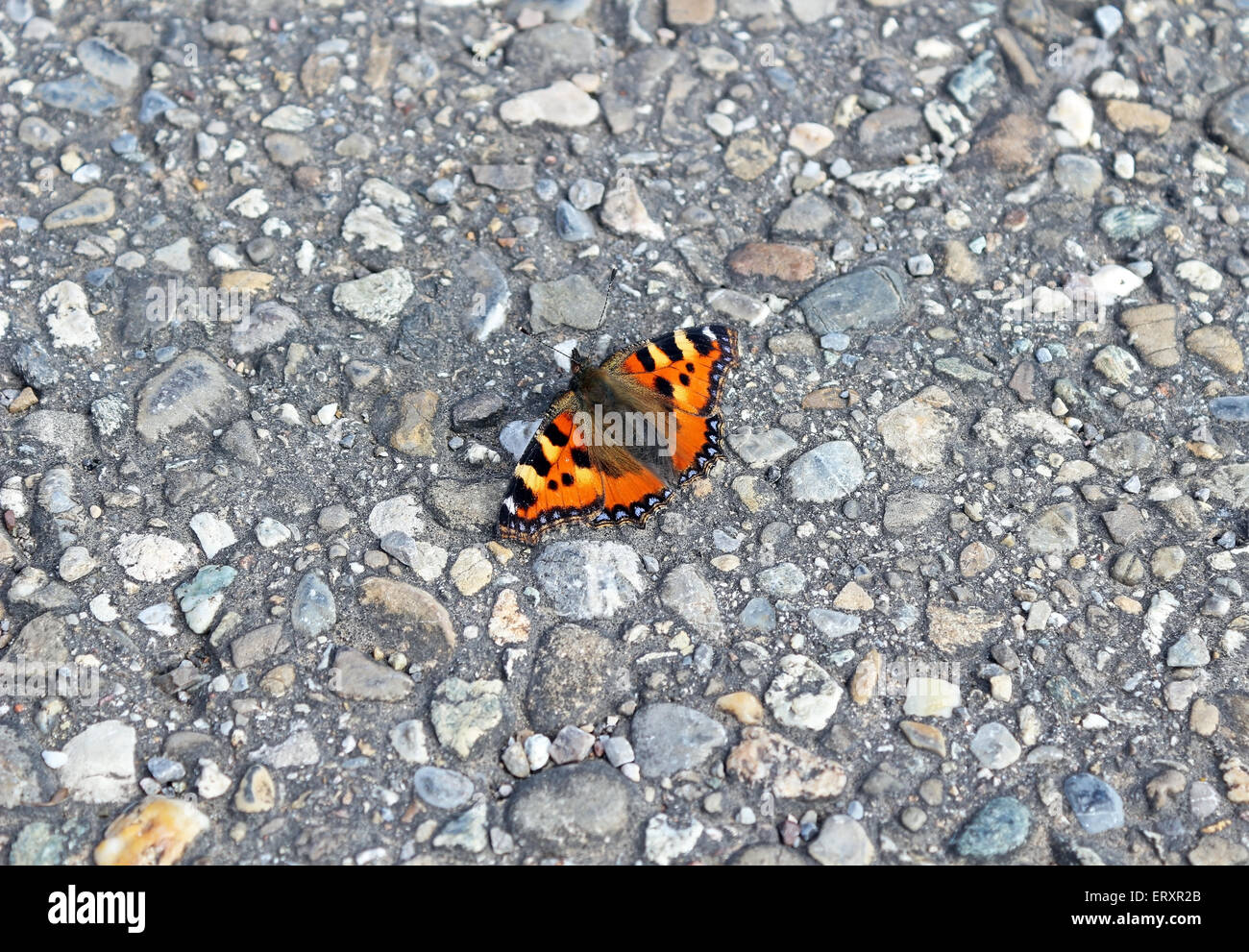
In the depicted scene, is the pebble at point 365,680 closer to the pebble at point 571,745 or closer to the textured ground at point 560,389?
the textured ground at point 560,389

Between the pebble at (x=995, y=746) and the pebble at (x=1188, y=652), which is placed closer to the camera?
the pebble at (x=995, y=746)

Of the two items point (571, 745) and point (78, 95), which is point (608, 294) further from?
point (78, 95)

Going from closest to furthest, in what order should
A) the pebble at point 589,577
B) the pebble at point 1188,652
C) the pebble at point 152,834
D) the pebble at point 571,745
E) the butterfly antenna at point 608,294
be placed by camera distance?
the pebble at point 152,834, the pebble at point 571,745, the pebble at point 1188,652, the pebble at point 589,577, the butterfly antenna at point 608,294

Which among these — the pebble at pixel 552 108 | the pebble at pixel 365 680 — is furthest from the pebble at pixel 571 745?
the pebble at pixel 552 108

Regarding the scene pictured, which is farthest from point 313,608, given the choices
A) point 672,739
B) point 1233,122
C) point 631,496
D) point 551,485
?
point 1233,122

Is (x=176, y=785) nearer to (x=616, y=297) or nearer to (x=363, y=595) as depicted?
(x=363, y=595)

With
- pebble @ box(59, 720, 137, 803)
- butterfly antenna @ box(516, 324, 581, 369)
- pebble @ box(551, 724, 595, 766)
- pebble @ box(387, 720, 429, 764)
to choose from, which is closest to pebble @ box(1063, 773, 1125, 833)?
pebble @ box(551, 724, 595, 766)

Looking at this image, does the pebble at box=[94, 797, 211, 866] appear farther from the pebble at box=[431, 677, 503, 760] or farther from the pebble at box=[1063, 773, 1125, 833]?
the pebble at box=[1063, 773, 1125, 833]
